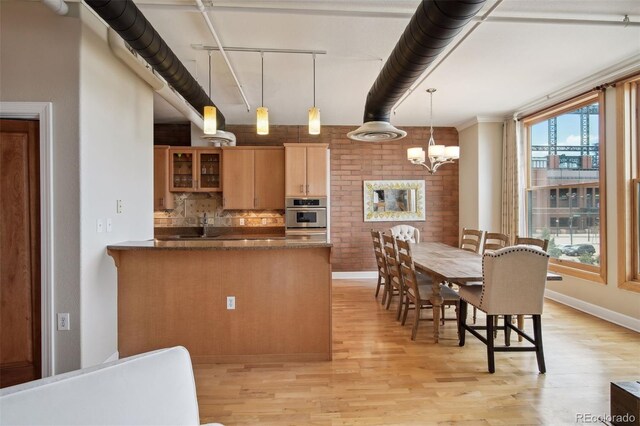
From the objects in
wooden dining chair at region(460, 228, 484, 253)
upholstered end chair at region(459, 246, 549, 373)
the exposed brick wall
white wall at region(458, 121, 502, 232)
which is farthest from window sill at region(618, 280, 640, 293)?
the exposed brick wall

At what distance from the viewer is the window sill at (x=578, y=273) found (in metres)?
3.79

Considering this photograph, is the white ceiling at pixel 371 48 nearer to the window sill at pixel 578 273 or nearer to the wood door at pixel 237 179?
the wood door at pixel 237 179

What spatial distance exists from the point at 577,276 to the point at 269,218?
4706mm

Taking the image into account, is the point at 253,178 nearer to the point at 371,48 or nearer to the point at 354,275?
the point at 354,275

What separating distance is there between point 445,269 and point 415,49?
189cm

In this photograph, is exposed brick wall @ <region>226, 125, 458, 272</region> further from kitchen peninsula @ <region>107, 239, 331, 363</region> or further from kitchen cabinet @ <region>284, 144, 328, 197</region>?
kitchen peninsula @ <region>107, 239, 331, 363</region>

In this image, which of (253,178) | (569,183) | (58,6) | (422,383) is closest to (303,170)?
(253,178)

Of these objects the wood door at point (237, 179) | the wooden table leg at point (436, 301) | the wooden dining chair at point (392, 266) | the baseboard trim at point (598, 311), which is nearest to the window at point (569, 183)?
the baseboard trim at point (598, 311)

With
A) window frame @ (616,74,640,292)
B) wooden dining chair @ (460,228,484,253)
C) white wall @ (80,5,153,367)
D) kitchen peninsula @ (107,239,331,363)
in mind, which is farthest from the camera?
wooden dining chair @ (460,228,484,253)

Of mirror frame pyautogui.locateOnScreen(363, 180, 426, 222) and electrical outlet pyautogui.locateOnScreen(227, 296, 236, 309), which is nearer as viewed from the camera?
electrical outlet pyautogui.locateOnScreen(227, 296, 236, 309)

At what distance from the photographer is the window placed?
155 inches

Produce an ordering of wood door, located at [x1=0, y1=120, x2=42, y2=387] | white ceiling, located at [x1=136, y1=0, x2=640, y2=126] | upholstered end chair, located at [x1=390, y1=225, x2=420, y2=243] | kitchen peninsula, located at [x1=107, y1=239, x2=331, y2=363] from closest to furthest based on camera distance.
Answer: wood door, located at [x1=0, y1=120, x2=42, y2=387]
white ceiling, located at [x1=136, y1=0, x2=640, y2=126]
kitchen peninsula, located at [x1=107, y1=239, x2=331, y2=363]
upholstered end chair, located at [x1=390, y1=225, x2=420, y2=243]

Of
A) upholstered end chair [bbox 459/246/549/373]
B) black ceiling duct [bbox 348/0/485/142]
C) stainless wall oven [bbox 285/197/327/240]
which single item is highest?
black ceiling duct [bbox 348/0/485/142]

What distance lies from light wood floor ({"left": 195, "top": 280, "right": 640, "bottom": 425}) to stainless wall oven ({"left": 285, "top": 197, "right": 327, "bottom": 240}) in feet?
7.41
